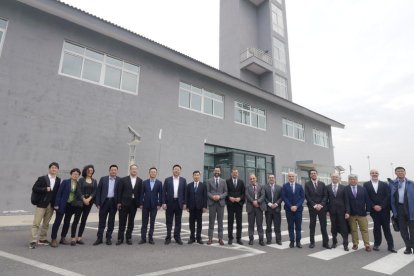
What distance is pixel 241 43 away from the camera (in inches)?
997

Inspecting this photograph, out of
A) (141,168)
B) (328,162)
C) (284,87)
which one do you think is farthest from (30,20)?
(328,162)

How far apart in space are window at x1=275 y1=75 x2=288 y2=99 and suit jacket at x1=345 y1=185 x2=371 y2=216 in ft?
65.7

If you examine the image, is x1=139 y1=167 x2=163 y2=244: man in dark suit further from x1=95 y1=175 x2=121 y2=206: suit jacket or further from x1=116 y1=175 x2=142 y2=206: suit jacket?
x1=95 y1=175 x2=121 y2=206: suit jacket

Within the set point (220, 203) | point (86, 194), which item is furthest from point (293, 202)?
point (86, 194)

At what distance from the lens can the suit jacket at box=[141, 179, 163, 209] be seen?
6.68 m

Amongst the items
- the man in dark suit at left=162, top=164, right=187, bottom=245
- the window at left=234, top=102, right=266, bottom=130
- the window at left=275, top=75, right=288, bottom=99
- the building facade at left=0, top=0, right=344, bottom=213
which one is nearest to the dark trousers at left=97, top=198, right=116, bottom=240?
the man in dark suit at left=162, top=164, right=187, bottom=245

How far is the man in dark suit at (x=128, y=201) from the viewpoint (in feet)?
21.1

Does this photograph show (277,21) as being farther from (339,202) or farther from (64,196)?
(64,196)

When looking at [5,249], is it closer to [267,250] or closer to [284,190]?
[267,250]

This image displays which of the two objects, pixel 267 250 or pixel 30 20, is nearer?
pixel 267 250

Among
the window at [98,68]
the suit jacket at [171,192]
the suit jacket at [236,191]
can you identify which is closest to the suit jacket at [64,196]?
the suit jacket at [171,192]

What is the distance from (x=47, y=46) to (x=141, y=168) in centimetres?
702

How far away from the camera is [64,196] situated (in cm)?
605

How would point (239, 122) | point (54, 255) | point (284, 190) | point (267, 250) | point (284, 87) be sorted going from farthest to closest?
point (284, 87) → point (239, 122) → point (284, 190) → point (267, 250) → point (54, 255)
